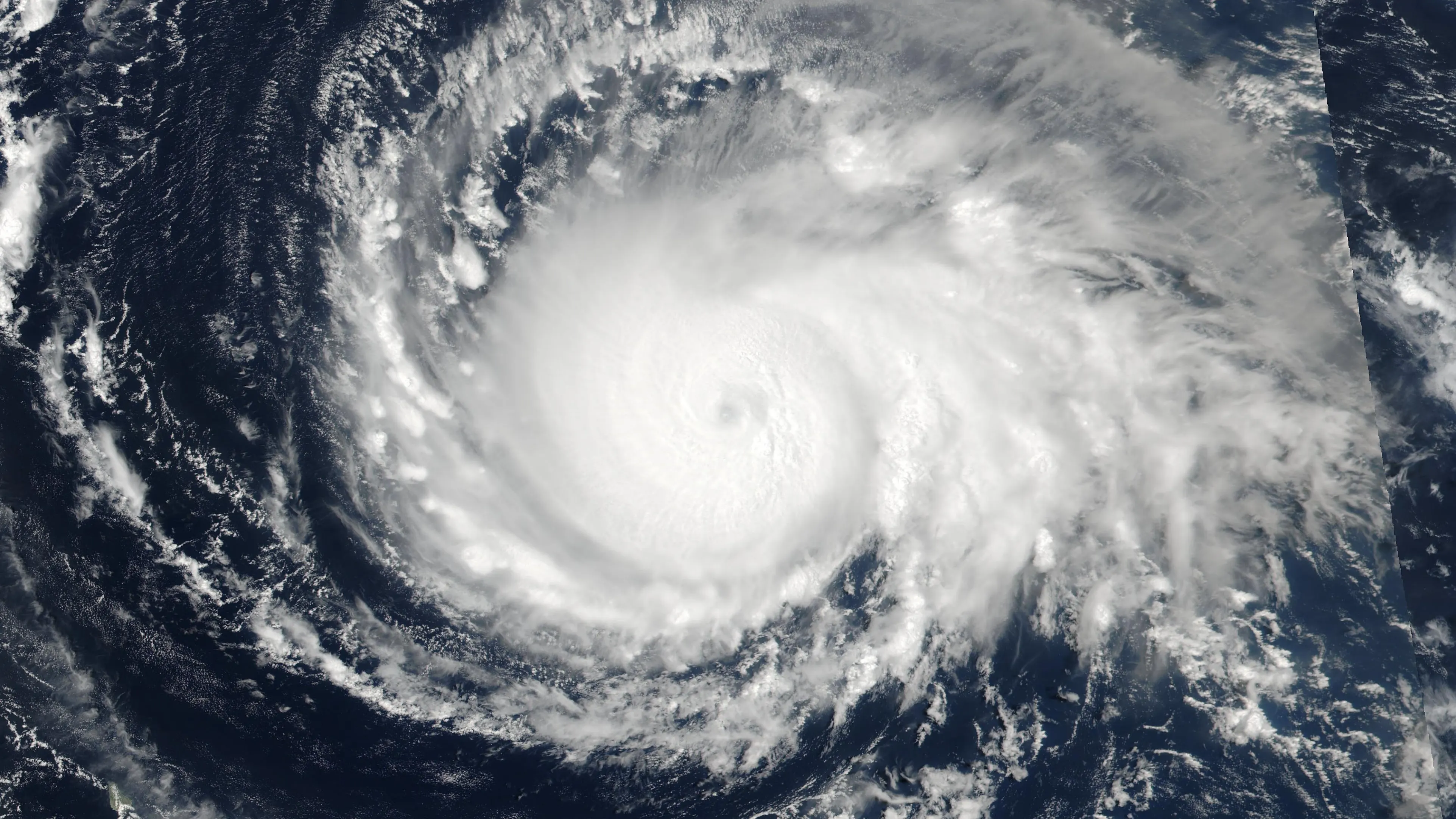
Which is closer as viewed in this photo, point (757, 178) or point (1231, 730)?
point (1231, 730)

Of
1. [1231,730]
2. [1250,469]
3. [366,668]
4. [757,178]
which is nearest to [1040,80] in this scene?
[757,178]

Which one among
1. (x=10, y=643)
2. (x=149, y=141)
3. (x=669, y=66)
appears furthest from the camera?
(x=669, y=66)

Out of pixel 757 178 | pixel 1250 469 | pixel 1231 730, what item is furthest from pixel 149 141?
pixel 1231 730

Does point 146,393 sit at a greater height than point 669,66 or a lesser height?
lesser

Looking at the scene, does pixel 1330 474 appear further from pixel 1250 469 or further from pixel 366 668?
pixel 366 668

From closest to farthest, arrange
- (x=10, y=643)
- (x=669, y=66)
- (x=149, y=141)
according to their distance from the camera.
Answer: (x=10, y=643)
(x=149, y=141)
(x=669, y=66)

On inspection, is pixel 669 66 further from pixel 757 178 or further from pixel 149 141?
pixel 149 141

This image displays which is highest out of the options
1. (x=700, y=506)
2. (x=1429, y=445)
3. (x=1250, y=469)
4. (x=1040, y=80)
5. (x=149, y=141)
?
(x=1040, y=80)
